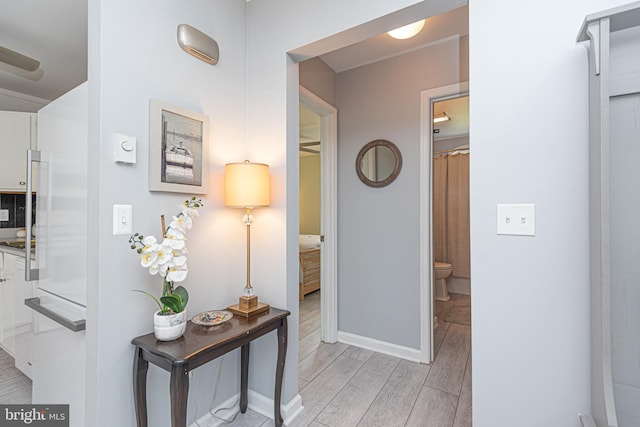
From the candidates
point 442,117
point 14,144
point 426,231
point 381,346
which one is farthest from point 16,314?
point 442,117

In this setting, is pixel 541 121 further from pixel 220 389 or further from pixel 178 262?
pixel 220 389

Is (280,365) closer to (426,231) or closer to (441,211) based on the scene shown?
(426,231)

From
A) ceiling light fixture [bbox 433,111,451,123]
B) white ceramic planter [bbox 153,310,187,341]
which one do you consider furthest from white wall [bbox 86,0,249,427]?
ceiling light fixture [bbox 433,111,451,123]

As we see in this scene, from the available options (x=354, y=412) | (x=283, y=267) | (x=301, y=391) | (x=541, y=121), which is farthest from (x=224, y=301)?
(x=541, y=121)

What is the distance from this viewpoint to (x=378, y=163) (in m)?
2.69

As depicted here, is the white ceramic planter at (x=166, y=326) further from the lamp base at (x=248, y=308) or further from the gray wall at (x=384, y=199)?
the gray wall at (x=384, y=199)

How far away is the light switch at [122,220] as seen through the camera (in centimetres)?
127

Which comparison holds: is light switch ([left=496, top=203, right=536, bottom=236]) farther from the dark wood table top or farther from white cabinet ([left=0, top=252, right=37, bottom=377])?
white cabinet ([left=0, top=252, right=37, bottom=377])

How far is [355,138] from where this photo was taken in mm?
Result: 2801

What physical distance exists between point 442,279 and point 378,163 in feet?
7.69

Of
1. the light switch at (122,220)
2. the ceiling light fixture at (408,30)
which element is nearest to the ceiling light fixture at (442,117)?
the ceiling light fixture at (408,30)

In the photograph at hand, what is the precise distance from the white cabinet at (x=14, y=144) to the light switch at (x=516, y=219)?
13.5ft

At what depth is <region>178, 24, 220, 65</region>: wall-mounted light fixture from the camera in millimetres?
1534

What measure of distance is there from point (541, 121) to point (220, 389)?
2.13m
